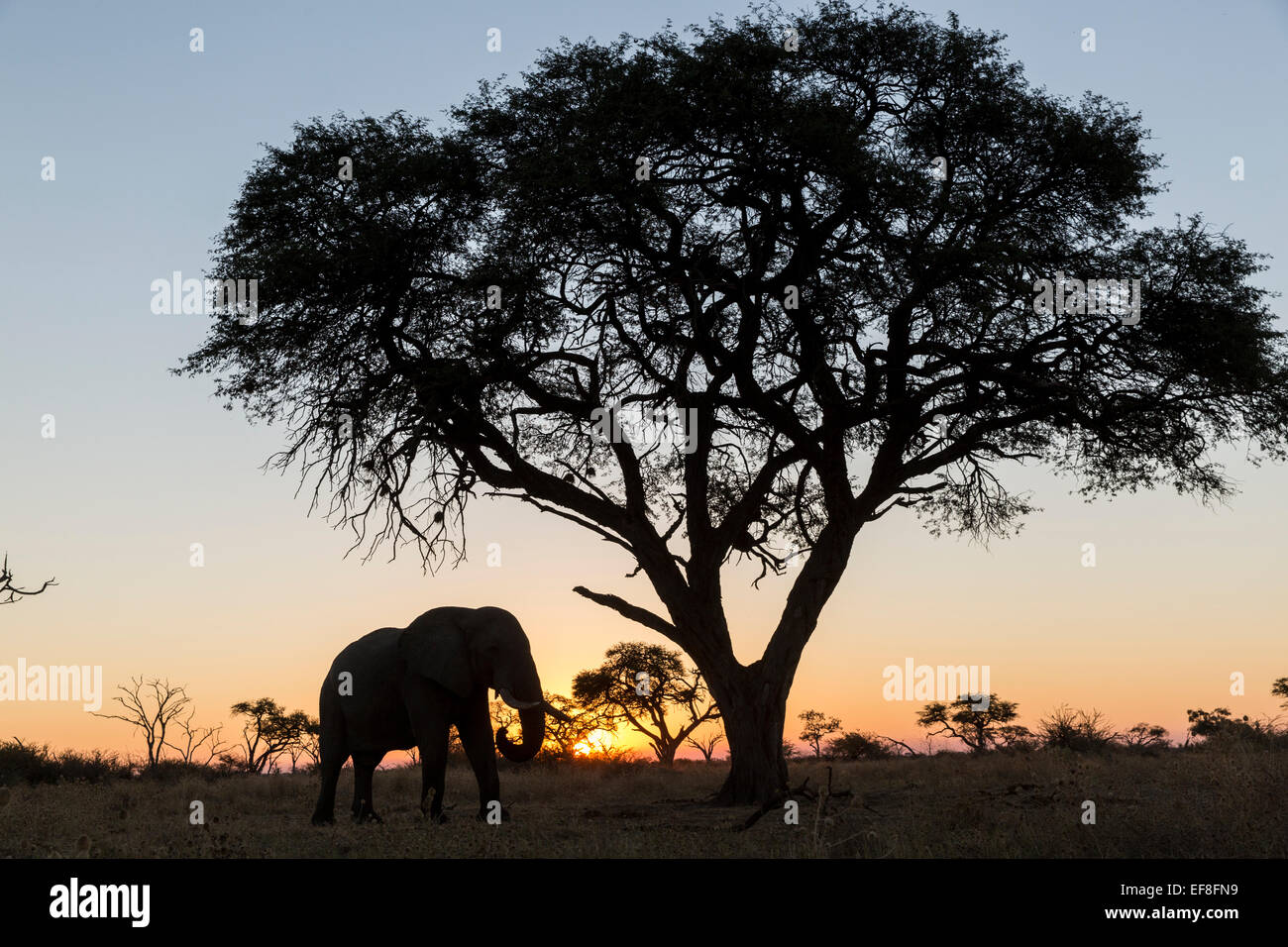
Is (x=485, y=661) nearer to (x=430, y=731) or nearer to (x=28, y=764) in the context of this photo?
(x=430, y=731)

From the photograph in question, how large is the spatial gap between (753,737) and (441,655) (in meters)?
5.77

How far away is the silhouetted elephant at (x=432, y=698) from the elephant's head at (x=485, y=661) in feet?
0.04

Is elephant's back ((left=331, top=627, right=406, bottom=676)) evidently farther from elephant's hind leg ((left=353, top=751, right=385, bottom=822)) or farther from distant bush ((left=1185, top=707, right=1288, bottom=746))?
distant bush ((left=1185, top=707, right=1288, bottom=746))

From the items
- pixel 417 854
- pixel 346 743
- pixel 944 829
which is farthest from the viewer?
pixel 346 743

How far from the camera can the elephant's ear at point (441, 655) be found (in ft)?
49.8

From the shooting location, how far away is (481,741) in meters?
15.5

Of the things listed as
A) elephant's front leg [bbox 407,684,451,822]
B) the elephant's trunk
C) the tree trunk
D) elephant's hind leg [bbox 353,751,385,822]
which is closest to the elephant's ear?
elephant's front leg [bbox 407,684,451,822]

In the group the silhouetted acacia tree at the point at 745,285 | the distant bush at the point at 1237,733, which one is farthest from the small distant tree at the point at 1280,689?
the silhouetted acacia tree at the point at 745,285

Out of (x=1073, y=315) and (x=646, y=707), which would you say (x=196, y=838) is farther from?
(x=646, y=707)

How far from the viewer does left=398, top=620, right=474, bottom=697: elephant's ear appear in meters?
15.2

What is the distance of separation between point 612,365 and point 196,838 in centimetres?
973

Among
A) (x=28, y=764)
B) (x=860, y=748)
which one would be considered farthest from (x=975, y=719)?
(x=28, y=764)

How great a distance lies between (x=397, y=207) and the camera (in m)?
19.2
